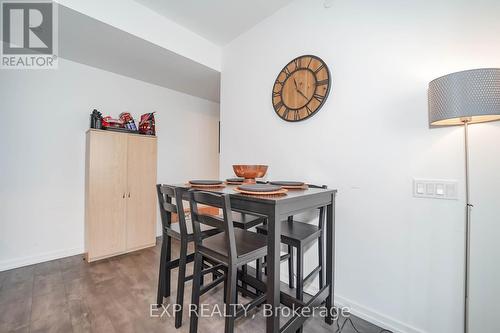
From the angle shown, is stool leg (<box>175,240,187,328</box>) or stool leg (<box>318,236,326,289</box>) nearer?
stool leg (<box>175,240,187,328</box>)

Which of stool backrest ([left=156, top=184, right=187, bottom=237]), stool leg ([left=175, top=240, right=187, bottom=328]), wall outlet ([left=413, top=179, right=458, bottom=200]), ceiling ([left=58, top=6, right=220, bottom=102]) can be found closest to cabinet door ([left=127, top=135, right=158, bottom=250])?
ceiling ([left=58, top=6, right=220, bottom=102])

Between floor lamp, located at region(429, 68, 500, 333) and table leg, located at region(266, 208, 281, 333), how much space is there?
1.03 metres

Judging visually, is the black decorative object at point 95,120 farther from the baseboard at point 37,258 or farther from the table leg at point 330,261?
the table leg at point 330,261

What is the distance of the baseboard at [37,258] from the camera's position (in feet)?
7.53

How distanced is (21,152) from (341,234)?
3.54 m

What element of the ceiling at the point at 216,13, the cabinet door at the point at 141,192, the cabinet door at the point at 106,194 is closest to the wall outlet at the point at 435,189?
the ceiling at the point at 216,13

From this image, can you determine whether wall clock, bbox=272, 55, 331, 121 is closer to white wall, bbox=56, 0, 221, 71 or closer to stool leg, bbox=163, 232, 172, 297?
white wall, bbox=56, 0, 221, 71

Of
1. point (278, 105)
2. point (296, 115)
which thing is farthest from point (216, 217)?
point (278, 105)

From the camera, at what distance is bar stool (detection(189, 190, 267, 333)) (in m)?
1.14

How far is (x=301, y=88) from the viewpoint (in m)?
1.99

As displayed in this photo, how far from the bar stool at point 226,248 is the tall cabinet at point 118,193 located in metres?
1.89

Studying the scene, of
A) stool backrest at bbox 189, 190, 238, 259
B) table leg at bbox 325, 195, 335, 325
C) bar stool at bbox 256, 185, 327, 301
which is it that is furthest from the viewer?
table leg at bbox 325, 195, 335, 325

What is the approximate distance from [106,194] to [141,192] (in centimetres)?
41

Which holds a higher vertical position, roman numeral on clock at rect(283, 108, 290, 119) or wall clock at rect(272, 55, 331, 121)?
wall clock at rect(272, 55, 331, 121)
